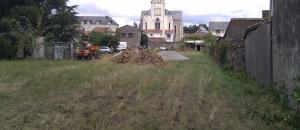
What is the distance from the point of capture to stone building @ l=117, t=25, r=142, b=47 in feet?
418

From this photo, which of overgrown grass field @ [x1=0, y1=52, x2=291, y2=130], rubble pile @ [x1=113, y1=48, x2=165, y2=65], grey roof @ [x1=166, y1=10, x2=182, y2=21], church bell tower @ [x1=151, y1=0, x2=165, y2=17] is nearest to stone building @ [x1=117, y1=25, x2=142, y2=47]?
church bell tower @ [x1=151, y1=0, x2=165, y2=17]

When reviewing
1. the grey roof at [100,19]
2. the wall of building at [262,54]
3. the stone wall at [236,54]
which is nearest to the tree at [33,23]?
the stone wall at [236,54]

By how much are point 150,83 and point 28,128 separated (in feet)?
34.6

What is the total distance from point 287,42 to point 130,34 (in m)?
117

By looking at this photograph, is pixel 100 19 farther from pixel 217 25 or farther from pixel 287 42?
pixel 287 42

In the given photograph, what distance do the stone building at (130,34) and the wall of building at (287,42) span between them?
11134 centimetres

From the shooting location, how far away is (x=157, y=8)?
16025cm

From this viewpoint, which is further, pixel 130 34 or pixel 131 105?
pixel 130 34

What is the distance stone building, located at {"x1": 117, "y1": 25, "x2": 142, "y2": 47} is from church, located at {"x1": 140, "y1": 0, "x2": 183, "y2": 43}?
26.2 meters

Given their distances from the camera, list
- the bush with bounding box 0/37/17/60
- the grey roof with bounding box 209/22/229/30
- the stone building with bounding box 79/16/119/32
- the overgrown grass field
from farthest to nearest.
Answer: the stone building with bounding box 79/16/119/32
the grey roof with bounding box 209/22/229/30
the bush with bounding box 0/37/17/60
the overgrown grass field

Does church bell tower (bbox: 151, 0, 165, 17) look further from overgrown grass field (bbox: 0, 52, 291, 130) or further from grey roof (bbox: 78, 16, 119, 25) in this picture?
overgrown grass field (bbox: 0, 52, 291, 130)

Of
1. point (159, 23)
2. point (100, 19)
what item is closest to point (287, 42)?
point (100, 19)

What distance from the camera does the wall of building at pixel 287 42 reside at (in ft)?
38.5

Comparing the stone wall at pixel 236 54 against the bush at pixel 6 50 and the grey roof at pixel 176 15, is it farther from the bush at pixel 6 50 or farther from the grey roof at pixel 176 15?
the grey roof at pixel 176 15
